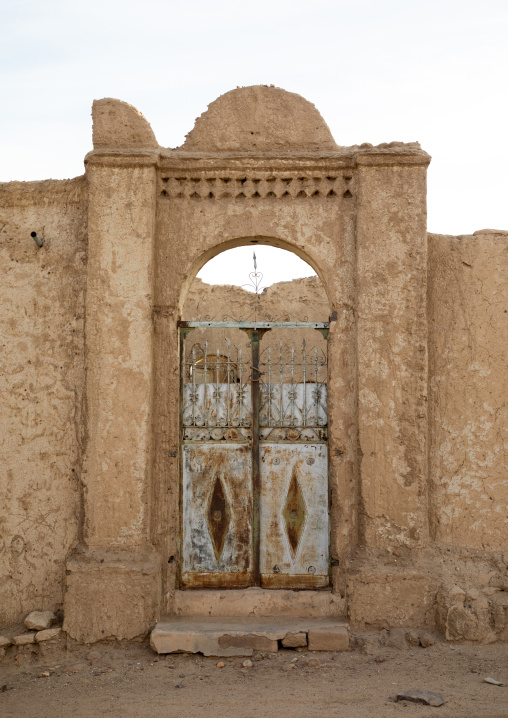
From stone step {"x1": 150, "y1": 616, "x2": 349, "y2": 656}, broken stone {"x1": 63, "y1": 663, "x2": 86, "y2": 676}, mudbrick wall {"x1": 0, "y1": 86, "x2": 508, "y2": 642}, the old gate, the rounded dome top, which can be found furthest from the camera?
the rounded dome top

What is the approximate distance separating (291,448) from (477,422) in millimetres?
1459

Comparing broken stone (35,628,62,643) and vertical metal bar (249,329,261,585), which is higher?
vertical metal bar (249,329,261,585)

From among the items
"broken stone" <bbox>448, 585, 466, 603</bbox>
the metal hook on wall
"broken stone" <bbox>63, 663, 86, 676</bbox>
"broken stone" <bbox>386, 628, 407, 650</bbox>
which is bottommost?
"broken stone" <bbox>63, 663, 86, 676</bbox>

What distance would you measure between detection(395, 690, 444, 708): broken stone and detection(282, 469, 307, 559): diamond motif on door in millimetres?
1448

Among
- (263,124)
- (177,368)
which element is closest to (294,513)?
(177,368)

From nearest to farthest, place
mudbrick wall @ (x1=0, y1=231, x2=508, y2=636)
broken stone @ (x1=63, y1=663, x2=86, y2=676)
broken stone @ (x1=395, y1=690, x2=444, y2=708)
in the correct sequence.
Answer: broken stone @ (x1=395, y1=690, x2=444, y2=708)
broken stone @ (x1=63, y1=663, x2=86, y2=676)
mudbrick wall @ (x1=0, y1=231, x2=508, y2=636)

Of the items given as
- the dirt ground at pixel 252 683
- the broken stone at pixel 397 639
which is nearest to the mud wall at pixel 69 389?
the dirt ground at pixel 252 683

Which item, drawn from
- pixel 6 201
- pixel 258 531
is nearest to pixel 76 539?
pixel 258 531

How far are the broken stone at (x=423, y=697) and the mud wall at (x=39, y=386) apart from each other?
2.62 meters

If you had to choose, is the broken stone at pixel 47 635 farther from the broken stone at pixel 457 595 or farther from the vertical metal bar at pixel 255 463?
the broken stone at pixel 457 595

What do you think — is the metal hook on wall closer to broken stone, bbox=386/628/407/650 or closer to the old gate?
the old gate

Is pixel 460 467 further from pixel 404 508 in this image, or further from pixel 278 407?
pixel 278 407

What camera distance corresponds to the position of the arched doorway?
533 cm

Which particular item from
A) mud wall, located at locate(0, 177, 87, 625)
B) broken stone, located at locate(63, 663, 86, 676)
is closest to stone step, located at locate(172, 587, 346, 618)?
broken stone, located at locate(63, 663, 86, 676)
